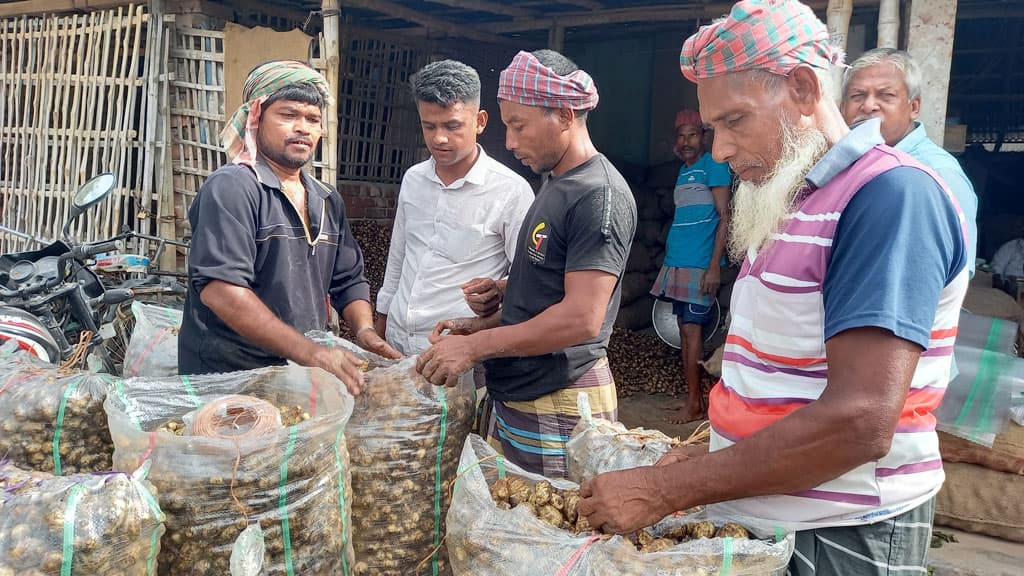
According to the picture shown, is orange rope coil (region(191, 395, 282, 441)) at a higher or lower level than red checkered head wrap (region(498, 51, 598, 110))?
lower

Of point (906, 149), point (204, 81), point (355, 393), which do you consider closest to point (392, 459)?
point (355, 393)

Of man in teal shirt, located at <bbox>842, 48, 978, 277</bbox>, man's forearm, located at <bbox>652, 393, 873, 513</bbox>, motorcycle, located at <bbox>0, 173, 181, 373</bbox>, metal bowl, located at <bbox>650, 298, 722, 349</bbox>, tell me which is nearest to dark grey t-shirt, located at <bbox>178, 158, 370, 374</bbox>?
motorcycle, located at <bbox>0, 173, 181, 373</bbox>

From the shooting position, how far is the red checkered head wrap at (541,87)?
2.38 m

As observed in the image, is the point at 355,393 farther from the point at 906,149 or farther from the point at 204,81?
the point at 204,81

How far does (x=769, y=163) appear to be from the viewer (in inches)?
57.4

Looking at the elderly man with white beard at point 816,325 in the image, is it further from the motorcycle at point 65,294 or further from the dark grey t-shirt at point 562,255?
the motorcycle at point 65,294

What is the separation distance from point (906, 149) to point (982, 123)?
8.32 meters

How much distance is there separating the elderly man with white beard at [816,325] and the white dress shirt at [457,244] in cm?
158

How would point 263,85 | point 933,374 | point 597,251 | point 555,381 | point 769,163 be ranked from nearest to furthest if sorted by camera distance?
point 933,374
point 769,163
point 597,251
point 555,381
point 263,85

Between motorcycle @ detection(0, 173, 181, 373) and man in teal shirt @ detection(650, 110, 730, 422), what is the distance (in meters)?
3.67

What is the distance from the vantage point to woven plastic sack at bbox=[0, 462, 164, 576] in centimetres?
148

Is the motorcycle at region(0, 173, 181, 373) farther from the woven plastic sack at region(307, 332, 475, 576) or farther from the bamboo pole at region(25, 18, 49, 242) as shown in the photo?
the bamboo pole at region(25, 18, 49, 242)

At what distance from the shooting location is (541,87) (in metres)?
2.38

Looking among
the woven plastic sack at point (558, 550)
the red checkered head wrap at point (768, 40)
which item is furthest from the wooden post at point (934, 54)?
the woven plastic sack at point (558, 550)
